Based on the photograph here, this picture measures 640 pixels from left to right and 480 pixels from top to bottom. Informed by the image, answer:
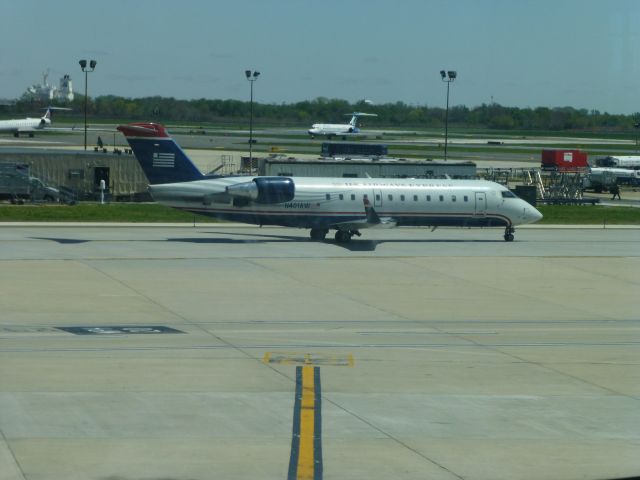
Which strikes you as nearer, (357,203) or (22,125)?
(357,203)

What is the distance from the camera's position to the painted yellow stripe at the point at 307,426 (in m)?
14.8

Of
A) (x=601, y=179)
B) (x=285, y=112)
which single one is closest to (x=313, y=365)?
(x=601, y=179)

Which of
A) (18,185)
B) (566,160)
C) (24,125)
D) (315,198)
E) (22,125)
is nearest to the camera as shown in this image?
(315,198)

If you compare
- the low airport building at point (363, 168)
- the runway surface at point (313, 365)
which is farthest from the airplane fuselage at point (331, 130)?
the runway surface at point (313, 365)

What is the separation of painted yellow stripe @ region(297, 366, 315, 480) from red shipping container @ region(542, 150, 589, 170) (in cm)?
7287

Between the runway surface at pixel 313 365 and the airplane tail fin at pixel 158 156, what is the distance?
13.5 ft

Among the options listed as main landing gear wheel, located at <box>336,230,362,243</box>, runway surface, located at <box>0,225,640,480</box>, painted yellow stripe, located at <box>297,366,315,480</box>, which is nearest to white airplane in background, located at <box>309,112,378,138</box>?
main landing gear wheel, located at <box>336,230,362,243</box>

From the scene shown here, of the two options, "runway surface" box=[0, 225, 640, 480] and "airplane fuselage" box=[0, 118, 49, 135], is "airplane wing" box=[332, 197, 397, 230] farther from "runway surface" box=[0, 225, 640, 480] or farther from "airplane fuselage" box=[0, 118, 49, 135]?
"airplane fuselage" box=[0, 118, 49, 135]

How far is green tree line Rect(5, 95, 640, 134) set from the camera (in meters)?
104

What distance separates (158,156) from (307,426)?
31.3 meters

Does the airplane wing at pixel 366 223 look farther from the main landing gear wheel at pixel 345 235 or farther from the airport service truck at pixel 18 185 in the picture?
the airport service truck at pixel 18 185

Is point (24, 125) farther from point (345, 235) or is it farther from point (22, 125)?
point (345, 235)

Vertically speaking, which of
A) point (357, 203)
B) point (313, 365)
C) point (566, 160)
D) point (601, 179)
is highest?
point (566, 160)

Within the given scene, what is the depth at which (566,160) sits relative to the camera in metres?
92.1
